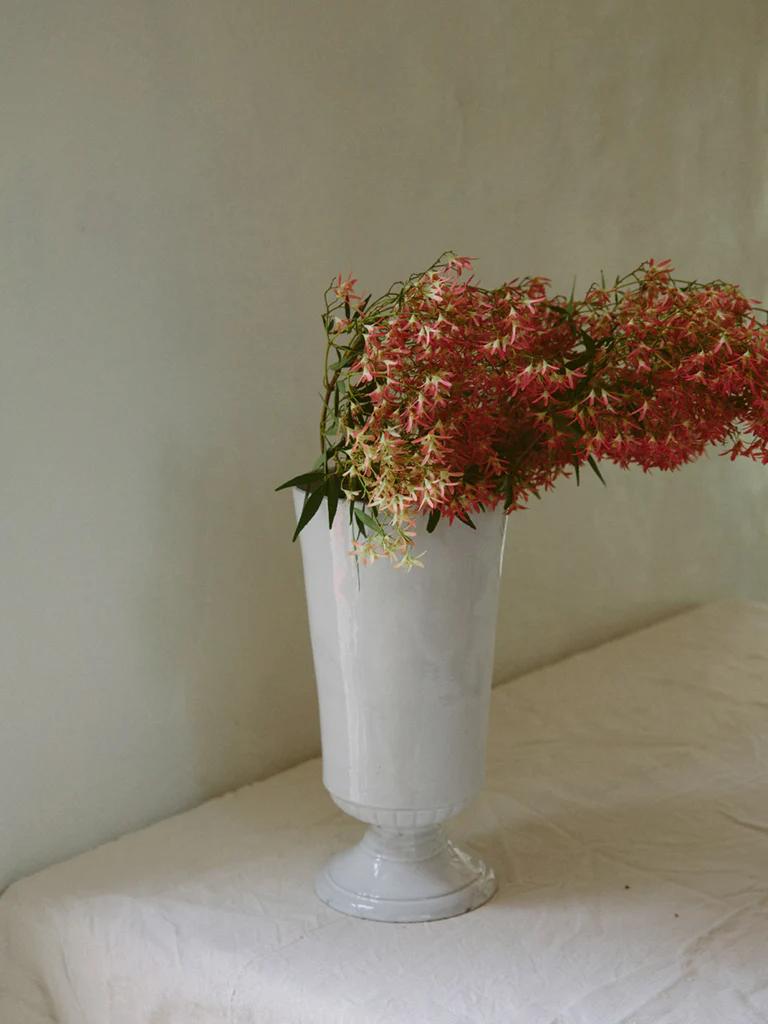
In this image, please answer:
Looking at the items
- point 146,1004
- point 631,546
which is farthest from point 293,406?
point 631,546

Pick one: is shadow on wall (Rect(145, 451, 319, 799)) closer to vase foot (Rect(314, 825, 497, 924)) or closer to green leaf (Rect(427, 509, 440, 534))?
vase foot (Rect(314, 825, 497, 924))

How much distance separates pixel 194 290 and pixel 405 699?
1.85ft

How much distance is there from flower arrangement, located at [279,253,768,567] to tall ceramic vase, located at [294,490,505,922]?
0.04 meters

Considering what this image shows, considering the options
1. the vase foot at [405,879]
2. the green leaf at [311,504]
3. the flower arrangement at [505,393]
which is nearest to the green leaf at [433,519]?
the flower arrangement at [505,393]

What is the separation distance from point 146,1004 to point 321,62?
3.70 feet

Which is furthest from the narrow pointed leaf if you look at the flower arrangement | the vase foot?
the vase foot

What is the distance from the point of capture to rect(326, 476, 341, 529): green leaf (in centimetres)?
119

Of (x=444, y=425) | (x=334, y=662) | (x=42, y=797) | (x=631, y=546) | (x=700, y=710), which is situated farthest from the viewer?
(x=631, y=546)

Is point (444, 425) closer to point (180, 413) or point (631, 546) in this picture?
point (180, 413)

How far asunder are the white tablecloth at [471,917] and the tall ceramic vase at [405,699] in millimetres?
52

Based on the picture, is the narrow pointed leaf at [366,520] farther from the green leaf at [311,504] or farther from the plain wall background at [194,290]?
the plain wall background at [194,290]

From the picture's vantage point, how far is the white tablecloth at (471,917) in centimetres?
115

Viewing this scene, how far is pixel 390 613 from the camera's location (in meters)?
1.23

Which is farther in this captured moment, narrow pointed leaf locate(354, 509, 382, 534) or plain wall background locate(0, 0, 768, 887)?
plain wall background locate(0, 0, 768, 887)
